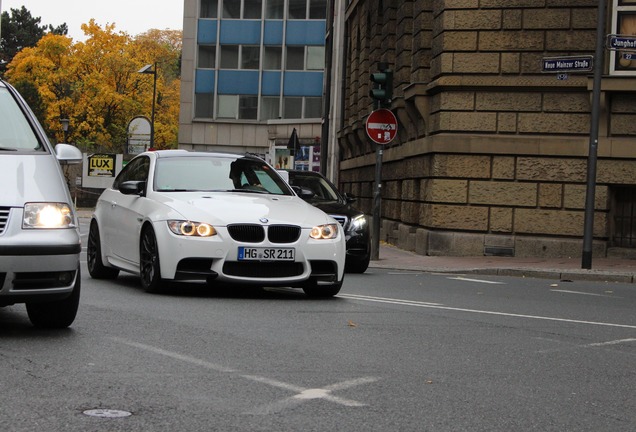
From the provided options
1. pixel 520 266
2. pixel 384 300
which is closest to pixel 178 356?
pixel 384 300

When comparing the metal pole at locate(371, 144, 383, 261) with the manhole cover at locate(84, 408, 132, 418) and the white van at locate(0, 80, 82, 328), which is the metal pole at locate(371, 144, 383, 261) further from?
the manhole cover at locate(84, 408, 132, 418)

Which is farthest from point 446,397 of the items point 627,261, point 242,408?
point 627,261

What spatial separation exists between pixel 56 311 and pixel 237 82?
182ft

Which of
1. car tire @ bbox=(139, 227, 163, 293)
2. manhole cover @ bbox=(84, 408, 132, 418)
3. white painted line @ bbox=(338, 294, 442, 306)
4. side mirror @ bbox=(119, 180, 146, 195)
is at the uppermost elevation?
side mirror @ bbox=(119, 180, 146, 195)

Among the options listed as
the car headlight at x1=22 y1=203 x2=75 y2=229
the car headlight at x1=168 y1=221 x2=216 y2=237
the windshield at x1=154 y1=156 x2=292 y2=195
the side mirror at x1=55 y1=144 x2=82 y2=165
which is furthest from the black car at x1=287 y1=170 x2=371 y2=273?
the car headlight at x1=22 y1=203 x2=75 y2=229

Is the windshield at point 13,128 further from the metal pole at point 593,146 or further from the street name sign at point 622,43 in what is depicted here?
the street name sign at point 622,43

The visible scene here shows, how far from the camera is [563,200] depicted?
2017cm

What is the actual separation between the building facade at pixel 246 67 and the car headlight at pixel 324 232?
5155 cm

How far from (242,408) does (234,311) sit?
160 inches

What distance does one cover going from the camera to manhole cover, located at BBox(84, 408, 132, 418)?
5102 mm

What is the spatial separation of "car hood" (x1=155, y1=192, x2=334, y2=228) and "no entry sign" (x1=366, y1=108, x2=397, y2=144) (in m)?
8.95

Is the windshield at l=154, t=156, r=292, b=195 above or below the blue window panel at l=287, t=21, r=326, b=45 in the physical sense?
below

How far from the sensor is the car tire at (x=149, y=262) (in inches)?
415

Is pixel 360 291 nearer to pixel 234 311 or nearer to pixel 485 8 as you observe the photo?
pixel 234 311
